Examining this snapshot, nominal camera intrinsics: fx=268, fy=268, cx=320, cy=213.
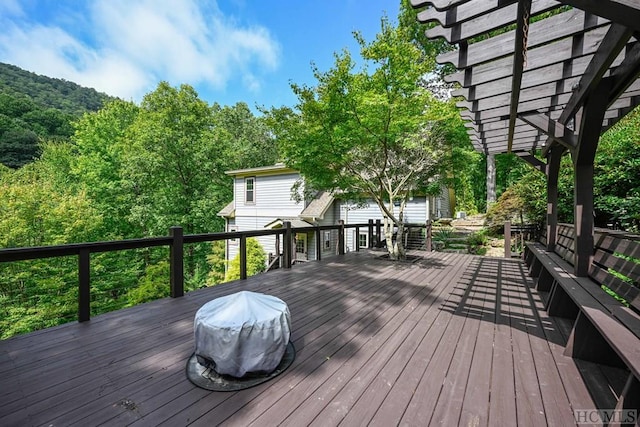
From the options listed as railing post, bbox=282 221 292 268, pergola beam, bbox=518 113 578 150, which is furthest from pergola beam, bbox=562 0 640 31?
railing post, bbox=282 221 292 268

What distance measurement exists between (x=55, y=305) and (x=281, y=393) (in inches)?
423

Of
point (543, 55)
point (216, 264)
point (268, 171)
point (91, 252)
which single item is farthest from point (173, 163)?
point (543, 55)

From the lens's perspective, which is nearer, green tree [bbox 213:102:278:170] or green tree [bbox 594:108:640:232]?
green tree [bbox 594:108:640:232]

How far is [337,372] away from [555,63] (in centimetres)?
309

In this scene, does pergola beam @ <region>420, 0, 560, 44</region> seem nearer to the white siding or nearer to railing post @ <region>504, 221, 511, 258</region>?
railing post @ <region>504, 221, 511, 258</region>

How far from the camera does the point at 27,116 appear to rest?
80.9 feet

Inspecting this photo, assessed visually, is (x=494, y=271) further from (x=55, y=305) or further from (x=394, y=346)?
(x=55, y=305)

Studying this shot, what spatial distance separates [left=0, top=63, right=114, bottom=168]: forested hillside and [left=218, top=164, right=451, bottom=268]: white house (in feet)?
48.8

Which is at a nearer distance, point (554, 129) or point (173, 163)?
point (554, 129)

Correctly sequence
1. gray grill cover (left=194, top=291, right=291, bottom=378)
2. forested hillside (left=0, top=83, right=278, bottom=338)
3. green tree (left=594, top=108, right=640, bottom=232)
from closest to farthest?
1. gray grill cover (left=194, top=291, right=291, bottom=378)
2. green tree (left=594, top=108, right=640, bottom=232)
3. forested hillside (left=0, top=83, right=278, bottom=338)

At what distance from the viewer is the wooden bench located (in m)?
1.35

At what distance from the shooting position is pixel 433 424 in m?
1.45

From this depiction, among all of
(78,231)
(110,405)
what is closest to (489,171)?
(110,405)

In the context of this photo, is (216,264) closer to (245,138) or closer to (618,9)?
(245,138)
